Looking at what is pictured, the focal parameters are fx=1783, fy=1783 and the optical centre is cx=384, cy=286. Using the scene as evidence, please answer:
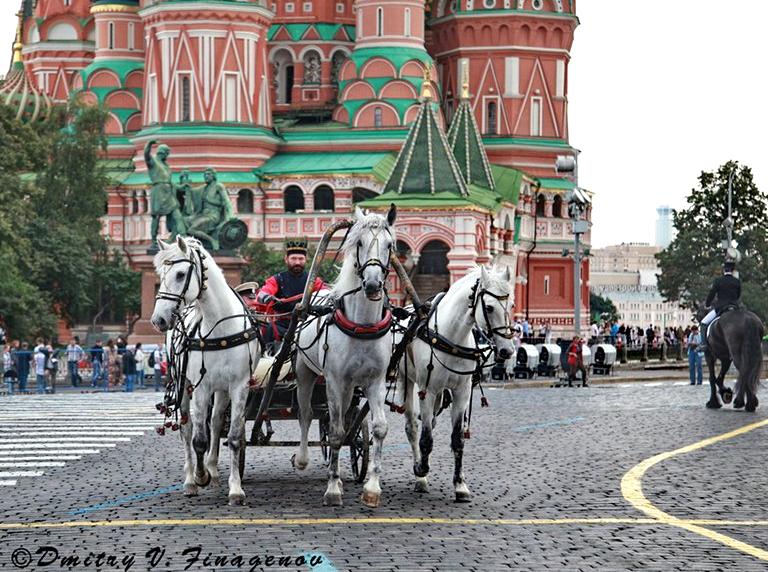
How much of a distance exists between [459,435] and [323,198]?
59055 millimetres

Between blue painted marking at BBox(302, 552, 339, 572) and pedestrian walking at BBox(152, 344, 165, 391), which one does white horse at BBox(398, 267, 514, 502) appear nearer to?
blue painted marking at BBox(302, 552, 339, 572)

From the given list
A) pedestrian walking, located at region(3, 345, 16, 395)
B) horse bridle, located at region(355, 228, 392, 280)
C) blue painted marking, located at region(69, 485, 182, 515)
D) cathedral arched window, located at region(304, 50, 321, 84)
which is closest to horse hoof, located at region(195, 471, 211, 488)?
blue painted marking, located at region(69, 485, 182, 515)

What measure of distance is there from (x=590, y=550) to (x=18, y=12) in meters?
78.9

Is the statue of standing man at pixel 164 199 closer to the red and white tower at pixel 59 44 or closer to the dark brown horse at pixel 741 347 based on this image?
the red and white tower at pixel 59 44

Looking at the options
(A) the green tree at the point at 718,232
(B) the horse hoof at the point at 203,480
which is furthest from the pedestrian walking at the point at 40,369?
(A) the green tree at the point at 718,232

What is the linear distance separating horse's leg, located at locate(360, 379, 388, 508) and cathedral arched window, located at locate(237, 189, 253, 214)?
194 ft

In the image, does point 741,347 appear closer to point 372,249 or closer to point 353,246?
point 353,246

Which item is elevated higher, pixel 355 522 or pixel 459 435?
pixel 459 435

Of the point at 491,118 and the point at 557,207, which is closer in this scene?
the point at 557,207

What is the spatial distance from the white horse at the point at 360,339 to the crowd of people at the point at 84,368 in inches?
974

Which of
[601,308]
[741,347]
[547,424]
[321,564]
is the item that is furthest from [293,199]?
[321,564]

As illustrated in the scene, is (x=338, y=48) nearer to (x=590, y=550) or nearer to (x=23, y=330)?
(x=23, y=330)

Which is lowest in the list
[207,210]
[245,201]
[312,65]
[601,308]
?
[601,308]

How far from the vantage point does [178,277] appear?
1405 centimetres
